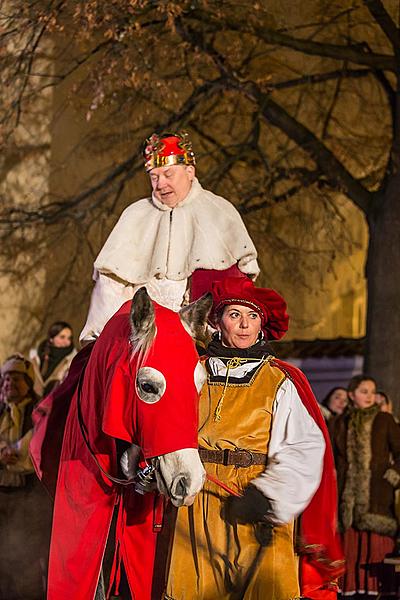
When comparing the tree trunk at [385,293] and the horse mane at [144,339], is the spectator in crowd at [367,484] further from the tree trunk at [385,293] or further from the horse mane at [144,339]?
the horse mane at [144,339]

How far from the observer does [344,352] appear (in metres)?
19.0

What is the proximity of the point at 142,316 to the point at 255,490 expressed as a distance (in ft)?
2.75

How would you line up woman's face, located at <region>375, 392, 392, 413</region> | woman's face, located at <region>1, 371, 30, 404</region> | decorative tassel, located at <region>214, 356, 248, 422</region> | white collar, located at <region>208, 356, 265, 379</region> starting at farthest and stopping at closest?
1. woman's face, located at <region>375, 392, 392, 413</region>
2. woman's face, located at <region>1, 371, 30, 404</region>
3. white collar, located at <region>208, 356, 265, 379</region>
4. decorative tassel, located at <region>214, 356, 248, 422</region>

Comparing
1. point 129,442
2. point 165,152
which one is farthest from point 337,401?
point 129,442

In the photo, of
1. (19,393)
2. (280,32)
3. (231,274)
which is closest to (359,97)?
(280,32)

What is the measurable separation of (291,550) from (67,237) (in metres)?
10.4

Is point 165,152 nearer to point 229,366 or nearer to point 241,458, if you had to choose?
point 229,366

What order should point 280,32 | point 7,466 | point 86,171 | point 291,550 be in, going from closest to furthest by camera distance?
point 291,550 → point 7,466 → point 280,32 → point 86,171

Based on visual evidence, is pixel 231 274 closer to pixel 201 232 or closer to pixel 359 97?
pixel 201 232

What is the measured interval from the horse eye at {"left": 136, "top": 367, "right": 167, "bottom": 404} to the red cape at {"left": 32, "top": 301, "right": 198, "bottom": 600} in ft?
0.06

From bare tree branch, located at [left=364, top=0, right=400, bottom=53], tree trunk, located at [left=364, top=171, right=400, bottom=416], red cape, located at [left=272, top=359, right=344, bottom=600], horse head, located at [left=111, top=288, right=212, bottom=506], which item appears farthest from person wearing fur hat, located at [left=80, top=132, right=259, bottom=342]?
bare tree branch, located at [left=364, top=0, right=400, bottom=53]

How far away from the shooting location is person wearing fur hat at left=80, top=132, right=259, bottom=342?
740 cm

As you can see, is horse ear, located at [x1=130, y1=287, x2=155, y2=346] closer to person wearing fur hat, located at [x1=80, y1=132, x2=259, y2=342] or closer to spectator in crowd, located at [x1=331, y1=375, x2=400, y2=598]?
person wearing fur hat, located at [x1=80, y1=132, x2=259, y2=342]

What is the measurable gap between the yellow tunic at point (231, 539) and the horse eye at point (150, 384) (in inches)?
23.6
